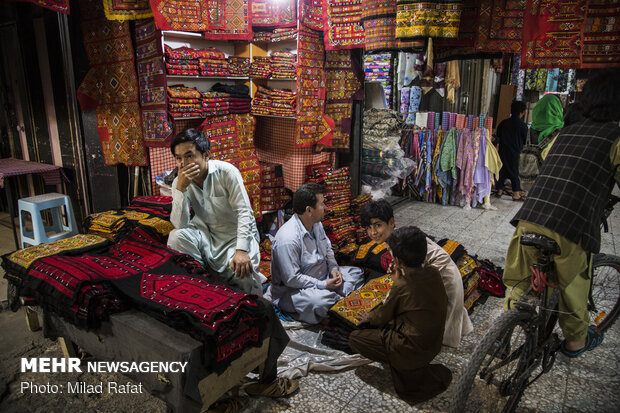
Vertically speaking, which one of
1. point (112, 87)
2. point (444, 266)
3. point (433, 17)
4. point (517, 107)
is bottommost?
point (444, 266)

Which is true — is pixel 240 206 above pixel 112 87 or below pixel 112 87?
below

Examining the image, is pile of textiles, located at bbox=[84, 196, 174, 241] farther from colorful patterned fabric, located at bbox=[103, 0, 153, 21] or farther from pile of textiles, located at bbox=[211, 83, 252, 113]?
colorful patterned fabric, located at bbox=[103, 0, 153, 21]

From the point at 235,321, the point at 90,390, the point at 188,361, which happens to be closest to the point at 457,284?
the point at 235,321

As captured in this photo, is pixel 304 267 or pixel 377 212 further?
pixel 304 267

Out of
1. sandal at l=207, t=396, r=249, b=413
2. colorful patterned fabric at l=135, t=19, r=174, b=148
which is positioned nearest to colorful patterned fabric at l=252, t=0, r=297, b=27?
colorful patterned fabric at l=135, t=19, r=174, b=148

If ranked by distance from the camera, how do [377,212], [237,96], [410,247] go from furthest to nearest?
[237,96] → [377,212] → [410,247]

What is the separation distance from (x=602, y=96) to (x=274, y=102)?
12.0 ft

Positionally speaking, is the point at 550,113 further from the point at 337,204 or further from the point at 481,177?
the point at 337,204

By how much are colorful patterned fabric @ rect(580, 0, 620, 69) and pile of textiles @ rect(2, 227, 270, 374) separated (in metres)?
3.46

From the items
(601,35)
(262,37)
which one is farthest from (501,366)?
(262,37)

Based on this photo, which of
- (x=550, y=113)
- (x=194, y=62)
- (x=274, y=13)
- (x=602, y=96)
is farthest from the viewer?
(x=550, y=113)

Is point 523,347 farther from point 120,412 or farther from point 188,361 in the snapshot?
point 120,412

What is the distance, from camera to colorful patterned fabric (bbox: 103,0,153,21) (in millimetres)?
3863

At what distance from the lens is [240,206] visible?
3.34m
